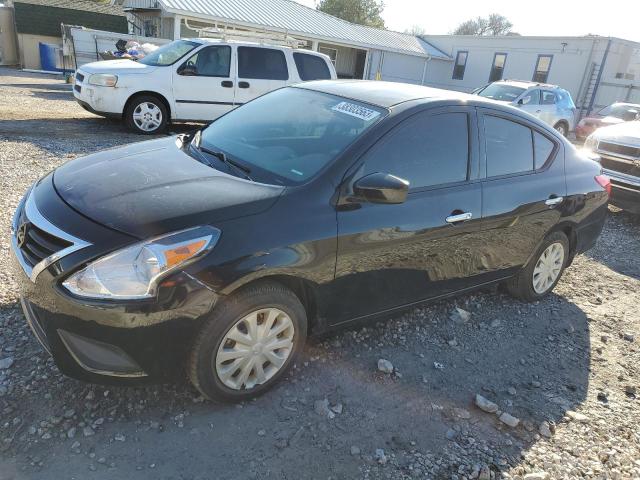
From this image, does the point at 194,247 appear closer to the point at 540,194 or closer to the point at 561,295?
the point at 540,194

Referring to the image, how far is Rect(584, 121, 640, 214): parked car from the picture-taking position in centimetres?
702

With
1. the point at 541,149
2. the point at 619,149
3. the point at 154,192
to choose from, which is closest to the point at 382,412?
the point at 154,192

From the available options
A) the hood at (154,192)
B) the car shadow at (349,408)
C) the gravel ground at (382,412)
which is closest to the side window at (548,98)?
the gravel ground at (382,412)

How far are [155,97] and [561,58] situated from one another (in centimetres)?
2155

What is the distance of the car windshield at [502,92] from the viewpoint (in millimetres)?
13781

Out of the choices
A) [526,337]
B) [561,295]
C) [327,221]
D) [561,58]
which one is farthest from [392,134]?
[561,58]

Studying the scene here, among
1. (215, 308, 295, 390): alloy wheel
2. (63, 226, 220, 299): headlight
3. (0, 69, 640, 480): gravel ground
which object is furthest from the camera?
(215, 308, 295, 390): alloy wheel

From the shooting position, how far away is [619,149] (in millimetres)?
7422

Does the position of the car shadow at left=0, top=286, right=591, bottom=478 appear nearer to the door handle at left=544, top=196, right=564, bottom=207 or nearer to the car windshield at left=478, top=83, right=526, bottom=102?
the door handle at left=544, top=196, right=564, bottom=207

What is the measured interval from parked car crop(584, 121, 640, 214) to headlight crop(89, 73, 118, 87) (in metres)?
8.16

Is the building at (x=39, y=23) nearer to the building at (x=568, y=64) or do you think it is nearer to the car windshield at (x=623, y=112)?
the building at (x=568, y=64)

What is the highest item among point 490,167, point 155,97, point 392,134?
point 392,134

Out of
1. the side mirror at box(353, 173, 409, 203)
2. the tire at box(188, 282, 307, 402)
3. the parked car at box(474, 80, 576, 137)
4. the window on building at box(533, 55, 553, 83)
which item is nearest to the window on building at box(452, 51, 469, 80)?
the window on building at box(533, 55, 553, 83)

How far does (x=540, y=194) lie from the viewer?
393cm
